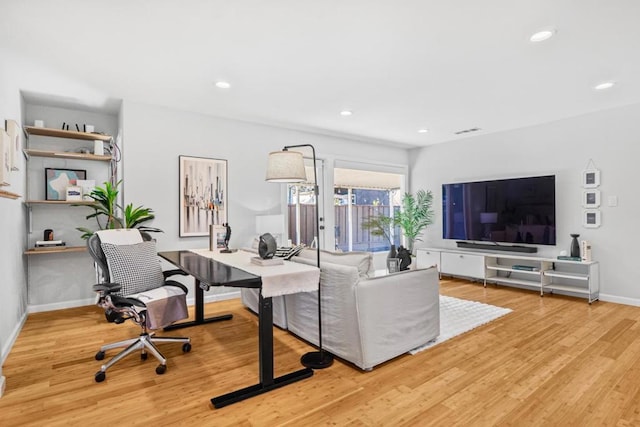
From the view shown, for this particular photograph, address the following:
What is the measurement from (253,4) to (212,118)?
2625 mm

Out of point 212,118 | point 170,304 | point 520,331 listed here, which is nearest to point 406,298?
point 520,331

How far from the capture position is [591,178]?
181 inches

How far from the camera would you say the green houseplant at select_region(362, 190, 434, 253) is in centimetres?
646

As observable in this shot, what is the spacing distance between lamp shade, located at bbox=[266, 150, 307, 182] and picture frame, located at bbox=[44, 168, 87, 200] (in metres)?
2.95

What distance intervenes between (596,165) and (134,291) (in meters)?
5.59

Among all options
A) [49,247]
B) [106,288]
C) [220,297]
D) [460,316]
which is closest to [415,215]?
[460,316]

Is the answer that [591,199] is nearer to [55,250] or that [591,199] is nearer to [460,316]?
[460,316]

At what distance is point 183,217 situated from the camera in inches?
171

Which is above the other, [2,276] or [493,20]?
[493,20]

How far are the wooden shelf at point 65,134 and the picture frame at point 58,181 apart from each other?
1.36 feet

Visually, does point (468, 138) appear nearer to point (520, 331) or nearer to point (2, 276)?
point (520, 331)

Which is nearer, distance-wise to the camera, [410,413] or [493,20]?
[410,413]

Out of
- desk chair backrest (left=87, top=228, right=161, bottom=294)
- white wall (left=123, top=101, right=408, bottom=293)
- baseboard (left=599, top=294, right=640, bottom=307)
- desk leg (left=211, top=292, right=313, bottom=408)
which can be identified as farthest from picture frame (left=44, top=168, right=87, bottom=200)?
baseboard (left=599, top=294, right=640, bottom=307)

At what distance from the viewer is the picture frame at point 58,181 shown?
163 inches
